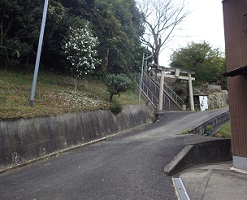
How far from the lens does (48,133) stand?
27.8 ft

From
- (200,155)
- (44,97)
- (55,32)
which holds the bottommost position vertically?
(200,155)

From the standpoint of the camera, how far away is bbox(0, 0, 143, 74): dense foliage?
39.1 feet

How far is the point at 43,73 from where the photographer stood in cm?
1503

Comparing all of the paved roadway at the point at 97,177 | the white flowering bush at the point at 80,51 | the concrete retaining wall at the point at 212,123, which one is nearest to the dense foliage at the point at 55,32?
the white flowering bush at the point at 80,51

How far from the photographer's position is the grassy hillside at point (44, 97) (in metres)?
8.32

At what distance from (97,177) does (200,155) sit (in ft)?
14.1

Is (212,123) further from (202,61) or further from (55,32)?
(202,61)

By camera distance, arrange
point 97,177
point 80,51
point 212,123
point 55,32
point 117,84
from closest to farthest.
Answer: point 97,177
point 80,51
point 117,84
point 55,32
point 212,123

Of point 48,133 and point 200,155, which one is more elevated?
point 48,133

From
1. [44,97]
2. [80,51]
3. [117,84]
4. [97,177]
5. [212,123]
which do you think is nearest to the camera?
[97,177]

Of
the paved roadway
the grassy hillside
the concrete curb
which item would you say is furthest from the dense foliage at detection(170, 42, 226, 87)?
the paved roadway

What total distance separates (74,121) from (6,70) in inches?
222

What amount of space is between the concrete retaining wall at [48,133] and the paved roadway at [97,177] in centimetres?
40

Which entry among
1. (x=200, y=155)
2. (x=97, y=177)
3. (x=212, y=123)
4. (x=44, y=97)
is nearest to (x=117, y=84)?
(x=44, y=97)
